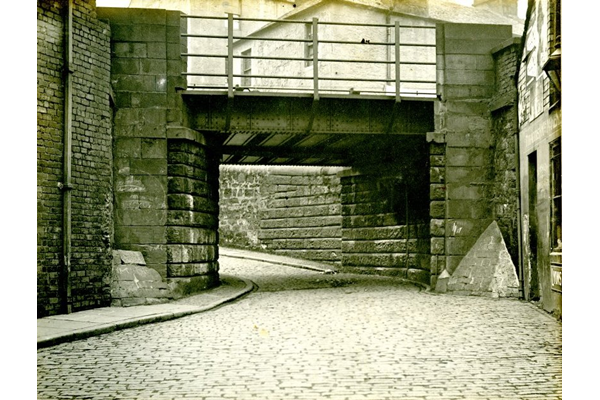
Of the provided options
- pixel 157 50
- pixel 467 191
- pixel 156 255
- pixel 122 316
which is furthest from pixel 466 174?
pixel 122 316

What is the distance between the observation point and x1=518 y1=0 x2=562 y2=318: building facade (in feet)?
31.0

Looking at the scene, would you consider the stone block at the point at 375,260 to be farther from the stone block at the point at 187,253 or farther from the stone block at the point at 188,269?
Answer: the stone block at the point at 187,253

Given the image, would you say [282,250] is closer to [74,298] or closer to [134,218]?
[134,218]

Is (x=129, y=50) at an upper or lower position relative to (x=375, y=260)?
upper

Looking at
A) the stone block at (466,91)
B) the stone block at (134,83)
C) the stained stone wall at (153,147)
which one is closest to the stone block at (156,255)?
the stained stone wall at (153,147)

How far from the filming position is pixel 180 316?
10.4m

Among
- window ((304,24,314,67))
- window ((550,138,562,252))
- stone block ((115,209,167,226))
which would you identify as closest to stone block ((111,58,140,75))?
stone block ((115,209,167,226))

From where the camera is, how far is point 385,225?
17969 mm

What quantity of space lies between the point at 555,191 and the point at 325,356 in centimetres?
494

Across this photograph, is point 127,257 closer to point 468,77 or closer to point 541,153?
point 541,153

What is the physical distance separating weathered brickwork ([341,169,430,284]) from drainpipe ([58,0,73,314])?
8.86 meters
